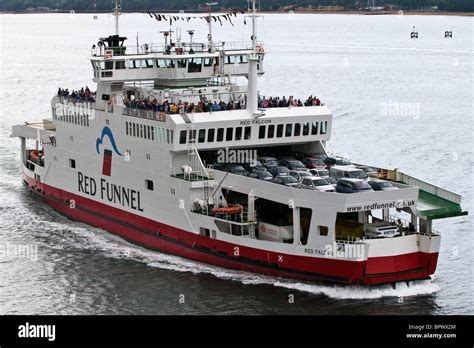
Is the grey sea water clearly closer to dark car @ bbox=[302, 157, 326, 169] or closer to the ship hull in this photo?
the ship hull

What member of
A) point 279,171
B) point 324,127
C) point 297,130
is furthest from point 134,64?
point 279,171

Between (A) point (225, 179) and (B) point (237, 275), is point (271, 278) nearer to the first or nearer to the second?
(B) point (237, 275)

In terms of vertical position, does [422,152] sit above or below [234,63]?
below

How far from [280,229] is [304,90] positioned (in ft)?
202

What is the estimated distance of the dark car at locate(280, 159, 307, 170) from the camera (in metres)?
43.1

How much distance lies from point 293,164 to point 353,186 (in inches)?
225

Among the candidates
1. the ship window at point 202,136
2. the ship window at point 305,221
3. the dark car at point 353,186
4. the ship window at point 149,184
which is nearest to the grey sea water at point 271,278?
the ship window at point 305,221

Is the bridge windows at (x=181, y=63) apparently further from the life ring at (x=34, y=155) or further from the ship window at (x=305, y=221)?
the life ring at (x=34, y=155)

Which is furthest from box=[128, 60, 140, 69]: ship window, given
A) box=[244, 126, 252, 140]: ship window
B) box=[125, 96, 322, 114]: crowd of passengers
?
box=[244, 126, 252, 140]: ship window

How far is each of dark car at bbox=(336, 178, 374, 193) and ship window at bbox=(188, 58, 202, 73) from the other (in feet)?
42.3

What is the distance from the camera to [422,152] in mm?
66375

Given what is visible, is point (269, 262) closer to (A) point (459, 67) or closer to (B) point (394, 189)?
(B) point (394, 189)

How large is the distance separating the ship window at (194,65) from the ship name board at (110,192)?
6.63 m
